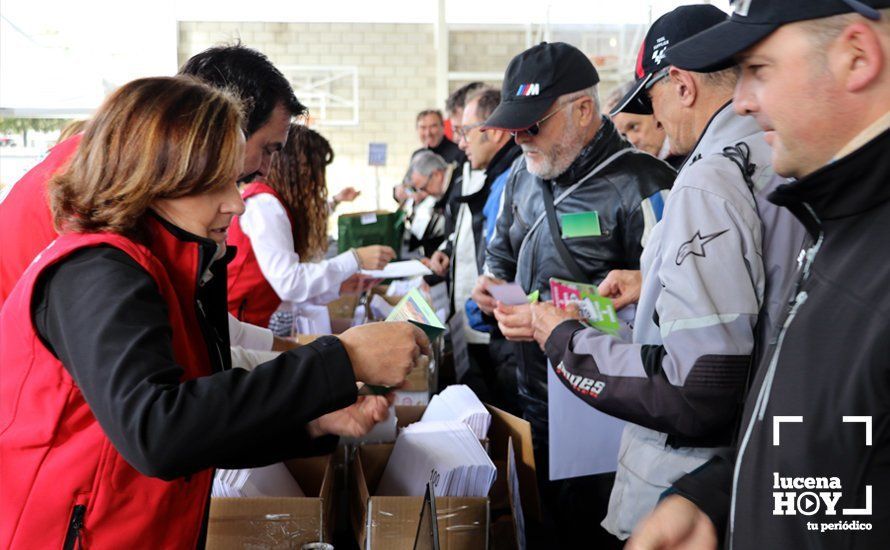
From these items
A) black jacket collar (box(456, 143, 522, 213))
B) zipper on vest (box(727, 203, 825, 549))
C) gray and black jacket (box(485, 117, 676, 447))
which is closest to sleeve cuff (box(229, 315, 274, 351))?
gray and black jacket (box(485, 117, 676, 447))

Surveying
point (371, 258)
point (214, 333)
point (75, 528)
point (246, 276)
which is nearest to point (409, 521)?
point (214, 333)

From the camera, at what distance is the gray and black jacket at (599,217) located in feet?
8.11

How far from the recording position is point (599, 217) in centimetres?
251

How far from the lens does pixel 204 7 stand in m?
13.4

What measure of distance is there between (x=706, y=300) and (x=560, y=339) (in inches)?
15.4

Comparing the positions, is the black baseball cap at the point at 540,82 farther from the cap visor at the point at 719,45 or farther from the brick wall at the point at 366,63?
the brick wall at the point at 366,63

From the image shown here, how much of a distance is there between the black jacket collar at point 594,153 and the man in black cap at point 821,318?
1457 millimetres

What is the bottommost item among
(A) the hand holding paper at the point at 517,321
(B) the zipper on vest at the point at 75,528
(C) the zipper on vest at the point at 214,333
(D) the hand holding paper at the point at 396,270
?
(D) the hand holding paper at the point at 396,270

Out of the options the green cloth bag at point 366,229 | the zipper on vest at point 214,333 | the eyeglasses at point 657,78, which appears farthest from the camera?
the green cloth bag at point 366,229

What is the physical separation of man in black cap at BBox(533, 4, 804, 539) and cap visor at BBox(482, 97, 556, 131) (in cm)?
96

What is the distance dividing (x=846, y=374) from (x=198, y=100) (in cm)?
99

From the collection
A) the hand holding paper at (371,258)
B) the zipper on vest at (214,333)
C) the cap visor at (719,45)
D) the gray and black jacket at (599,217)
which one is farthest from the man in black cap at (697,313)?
the hand holding paper at (371,258)

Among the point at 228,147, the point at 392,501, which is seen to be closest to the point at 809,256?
the point at 228,147

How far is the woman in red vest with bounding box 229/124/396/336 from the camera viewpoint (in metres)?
3.10
